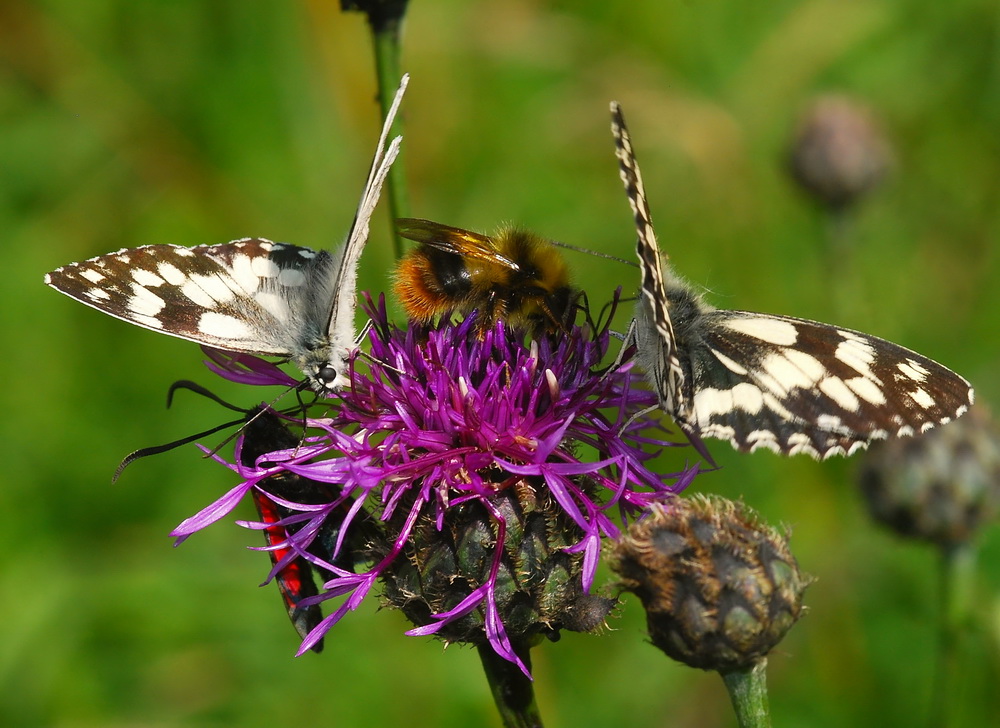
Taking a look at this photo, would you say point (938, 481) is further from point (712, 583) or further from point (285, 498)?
point (285, 498)

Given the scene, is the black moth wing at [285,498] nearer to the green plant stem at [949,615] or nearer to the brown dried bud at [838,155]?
the green plant stem at [949,615]

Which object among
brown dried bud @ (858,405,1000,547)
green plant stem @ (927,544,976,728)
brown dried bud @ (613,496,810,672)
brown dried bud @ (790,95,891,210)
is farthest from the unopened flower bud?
brown dried bud @ (790,95,891,210)

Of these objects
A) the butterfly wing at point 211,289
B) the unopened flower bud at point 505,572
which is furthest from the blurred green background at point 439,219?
the butterfly wing at point 211,289

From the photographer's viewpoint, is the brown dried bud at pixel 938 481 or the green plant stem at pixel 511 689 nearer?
the green plant stem at pixel 511 689

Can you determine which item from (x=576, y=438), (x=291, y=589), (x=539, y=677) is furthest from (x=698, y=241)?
(x=291, y=589)

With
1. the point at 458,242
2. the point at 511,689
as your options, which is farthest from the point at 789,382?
the point at 511,689

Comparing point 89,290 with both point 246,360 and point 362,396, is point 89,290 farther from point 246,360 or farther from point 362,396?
point 362,396
